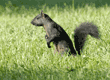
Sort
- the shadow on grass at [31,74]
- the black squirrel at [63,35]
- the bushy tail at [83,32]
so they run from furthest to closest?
the bushy tail at [83,32] < the black squirrel at [63,35] < the shadow on grass at [31,74]

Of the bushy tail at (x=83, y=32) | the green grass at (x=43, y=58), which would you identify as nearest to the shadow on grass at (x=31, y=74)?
the green grass at (x=43, y=58)

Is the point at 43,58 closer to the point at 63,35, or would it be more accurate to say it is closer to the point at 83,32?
the point at 63,35

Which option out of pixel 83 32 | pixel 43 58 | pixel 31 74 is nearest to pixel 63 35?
pixel 83 32

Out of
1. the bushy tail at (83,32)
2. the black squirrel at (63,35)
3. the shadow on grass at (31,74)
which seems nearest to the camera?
the shadow on grass at (31,74)

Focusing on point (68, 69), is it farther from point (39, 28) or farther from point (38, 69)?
point (39, 28)

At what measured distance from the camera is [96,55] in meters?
3.42

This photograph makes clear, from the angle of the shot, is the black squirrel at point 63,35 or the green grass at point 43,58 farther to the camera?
the black squirrel at point 63,35

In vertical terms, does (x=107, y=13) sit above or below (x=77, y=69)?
above

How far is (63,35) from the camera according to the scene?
3.30 m

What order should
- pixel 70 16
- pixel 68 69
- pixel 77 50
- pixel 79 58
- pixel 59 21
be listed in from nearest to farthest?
pixel 68 69, pixel 79 58, pixel 77 50, pixel 59 21, pixel 70 16

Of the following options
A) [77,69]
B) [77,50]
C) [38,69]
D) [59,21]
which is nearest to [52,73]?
[38,69]

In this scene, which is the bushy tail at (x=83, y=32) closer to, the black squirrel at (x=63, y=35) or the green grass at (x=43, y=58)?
the black squirrel at (x=63, y=35)

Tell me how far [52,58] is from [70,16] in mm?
3563

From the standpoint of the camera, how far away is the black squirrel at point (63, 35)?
325cm
